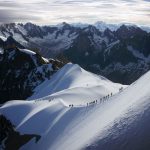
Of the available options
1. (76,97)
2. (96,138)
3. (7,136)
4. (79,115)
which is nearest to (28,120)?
(7,136)

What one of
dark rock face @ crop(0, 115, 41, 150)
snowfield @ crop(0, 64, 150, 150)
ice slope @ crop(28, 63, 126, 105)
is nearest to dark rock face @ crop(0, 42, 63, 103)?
ice slope @ crop(28, 63, 126, 105)

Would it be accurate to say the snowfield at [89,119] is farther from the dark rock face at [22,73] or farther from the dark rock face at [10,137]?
the dark rock face at [22,73]

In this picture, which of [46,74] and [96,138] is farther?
[46,74]

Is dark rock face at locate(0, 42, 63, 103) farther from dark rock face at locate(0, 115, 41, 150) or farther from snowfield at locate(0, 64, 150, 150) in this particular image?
dark rock face at locate(0, 115, 41, 150)

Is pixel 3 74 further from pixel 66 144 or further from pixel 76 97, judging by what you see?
pixel 66 144

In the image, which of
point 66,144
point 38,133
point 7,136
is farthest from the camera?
point 7,136

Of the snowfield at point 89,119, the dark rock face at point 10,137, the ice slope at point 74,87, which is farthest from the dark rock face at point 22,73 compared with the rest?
the dark rock face at point 10,137
